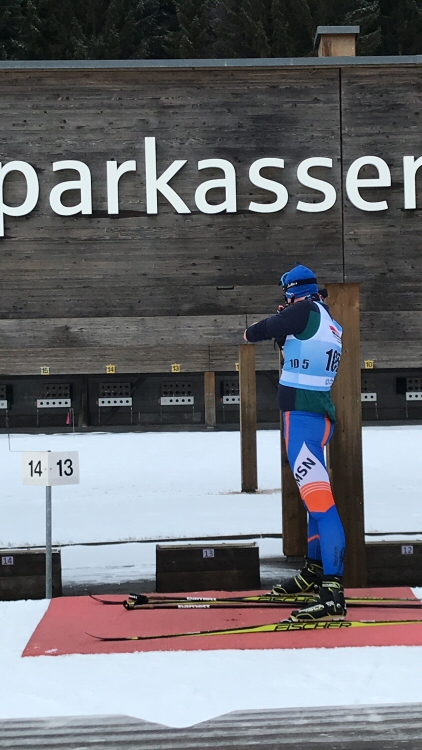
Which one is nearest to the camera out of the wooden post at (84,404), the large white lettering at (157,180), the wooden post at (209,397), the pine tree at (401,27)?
the large white lettering at (157,180)

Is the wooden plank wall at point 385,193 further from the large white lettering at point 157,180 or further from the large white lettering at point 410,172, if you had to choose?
the large white lettering at point 157,180

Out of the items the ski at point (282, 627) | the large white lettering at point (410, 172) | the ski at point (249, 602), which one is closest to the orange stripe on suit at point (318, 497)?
the ski at point (249, 602)

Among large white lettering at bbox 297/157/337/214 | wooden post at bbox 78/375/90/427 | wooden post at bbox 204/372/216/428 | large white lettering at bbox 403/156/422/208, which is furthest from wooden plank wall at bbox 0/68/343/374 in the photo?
wooden post at bbox 78/375/90/427

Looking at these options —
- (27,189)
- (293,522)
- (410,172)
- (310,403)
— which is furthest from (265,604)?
(410,172)

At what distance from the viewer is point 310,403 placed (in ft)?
14.9

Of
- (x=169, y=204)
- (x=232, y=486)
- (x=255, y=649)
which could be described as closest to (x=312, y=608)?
(x=255, y=649)

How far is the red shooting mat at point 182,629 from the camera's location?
386 cm

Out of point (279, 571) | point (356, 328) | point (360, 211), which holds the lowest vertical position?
point (279, 571)

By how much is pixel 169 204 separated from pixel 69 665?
30.4 feet

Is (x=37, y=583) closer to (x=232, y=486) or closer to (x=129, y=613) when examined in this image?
(x=129, y=613)

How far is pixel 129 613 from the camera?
14.7ft

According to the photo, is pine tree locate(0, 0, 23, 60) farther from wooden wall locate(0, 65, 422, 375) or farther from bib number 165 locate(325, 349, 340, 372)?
bib number 165 locate(325, 349, 340, 372)

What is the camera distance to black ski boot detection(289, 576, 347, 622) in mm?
4156

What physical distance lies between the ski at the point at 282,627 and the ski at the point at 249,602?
0.29 m
